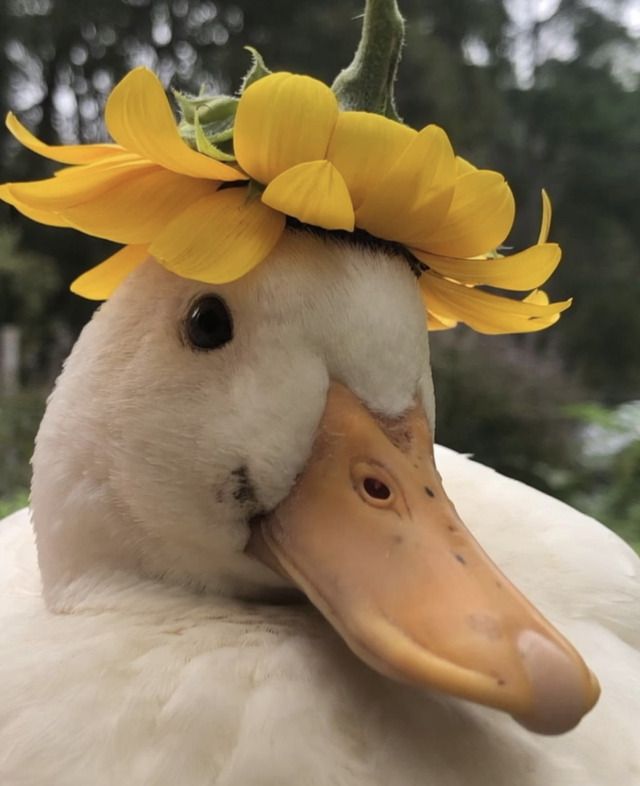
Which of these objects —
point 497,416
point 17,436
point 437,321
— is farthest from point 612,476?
point 437,321

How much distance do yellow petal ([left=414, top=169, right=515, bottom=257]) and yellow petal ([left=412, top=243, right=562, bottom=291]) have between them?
1 cm

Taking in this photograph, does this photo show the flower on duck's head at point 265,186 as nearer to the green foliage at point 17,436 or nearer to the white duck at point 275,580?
the white duck at point 275,580

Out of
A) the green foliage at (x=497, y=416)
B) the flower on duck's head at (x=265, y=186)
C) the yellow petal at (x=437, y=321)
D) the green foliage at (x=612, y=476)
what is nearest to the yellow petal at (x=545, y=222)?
the flower on duck's head at (x=265, y=186)

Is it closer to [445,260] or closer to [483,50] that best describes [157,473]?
[445,260]

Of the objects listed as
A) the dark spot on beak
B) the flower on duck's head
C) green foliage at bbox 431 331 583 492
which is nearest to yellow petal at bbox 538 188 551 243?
the flower on duck's head

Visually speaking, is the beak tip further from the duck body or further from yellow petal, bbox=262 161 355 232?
yellow petal, bbox=262 161 355 232

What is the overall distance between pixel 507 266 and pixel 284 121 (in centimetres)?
17

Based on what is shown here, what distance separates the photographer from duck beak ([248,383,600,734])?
387 mm

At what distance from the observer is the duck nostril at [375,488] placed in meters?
0.47

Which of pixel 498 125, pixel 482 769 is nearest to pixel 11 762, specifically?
pixel 482 769

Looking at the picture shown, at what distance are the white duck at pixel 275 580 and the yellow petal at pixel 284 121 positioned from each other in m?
0.06

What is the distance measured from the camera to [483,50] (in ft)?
16.7

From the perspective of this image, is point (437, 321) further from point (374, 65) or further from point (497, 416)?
point (497, 416)

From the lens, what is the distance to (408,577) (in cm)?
44
